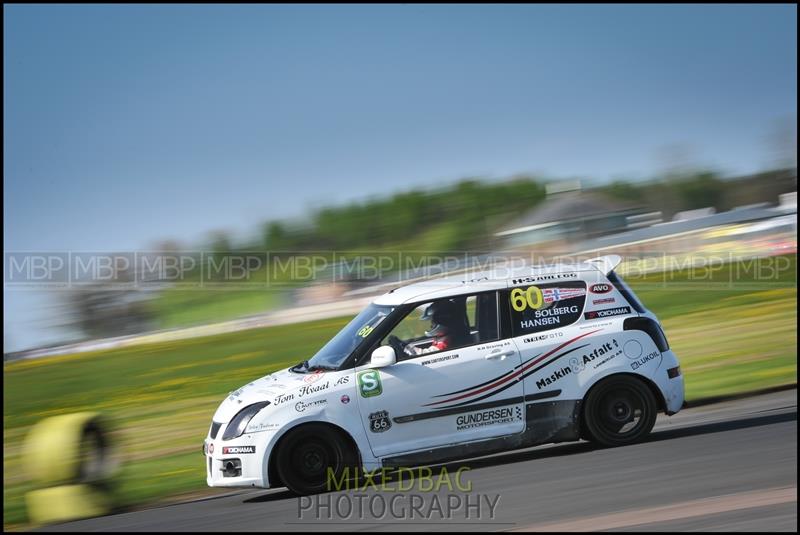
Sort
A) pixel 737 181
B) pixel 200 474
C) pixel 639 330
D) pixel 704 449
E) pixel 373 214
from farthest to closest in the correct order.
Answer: pixel 373 214 < pixel 737 181 < pixel 200 474 < pixel 639 330 < pixel 704 449

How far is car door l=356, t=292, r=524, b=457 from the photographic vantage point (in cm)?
732

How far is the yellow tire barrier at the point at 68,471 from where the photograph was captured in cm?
815

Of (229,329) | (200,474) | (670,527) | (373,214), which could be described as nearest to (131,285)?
(229,329)

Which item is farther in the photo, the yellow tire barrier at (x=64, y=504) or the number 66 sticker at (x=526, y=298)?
the yellow tire barrier at (x=64, y=504)

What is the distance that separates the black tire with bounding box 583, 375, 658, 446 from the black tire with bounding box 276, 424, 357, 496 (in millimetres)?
2119

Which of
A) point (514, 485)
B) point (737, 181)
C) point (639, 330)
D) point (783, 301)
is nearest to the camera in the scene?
point (514, 485)

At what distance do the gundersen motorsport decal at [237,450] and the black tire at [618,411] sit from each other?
2.88 meters

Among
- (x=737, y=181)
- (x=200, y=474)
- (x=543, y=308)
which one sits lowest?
(x=200, y=474)

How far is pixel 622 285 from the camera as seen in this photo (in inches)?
321

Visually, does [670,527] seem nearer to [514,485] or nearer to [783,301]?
[514,485]

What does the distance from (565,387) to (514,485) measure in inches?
49.2

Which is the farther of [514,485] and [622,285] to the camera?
[622,285]

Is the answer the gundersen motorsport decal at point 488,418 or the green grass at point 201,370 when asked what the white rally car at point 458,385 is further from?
the green grass at point 201,370

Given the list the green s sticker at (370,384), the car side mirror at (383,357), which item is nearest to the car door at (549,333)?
the car side mirror at (383,357)
